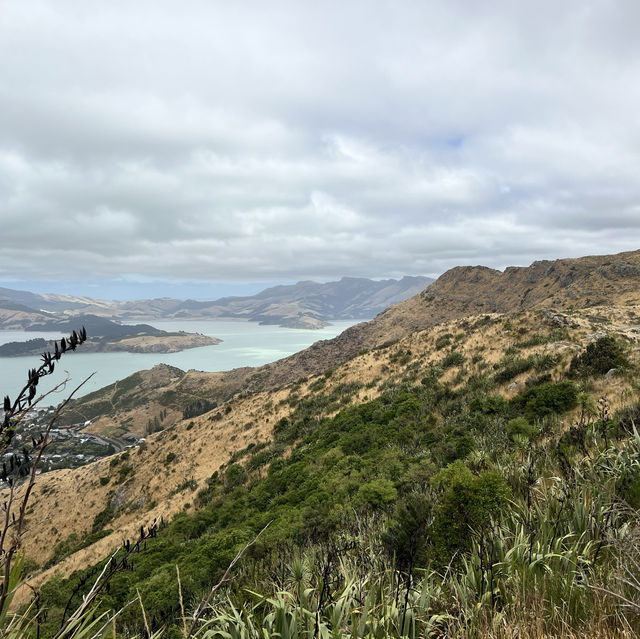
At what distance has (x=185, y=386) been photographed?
13438cm

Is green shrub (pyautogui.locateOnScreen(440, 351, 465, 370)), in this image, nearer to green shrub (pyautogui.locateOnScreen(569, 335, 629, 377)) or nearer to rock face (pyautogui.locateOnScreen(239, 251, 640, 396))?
green shrub (pyautogui.locateOnScreen(569, 335, 629, 377))

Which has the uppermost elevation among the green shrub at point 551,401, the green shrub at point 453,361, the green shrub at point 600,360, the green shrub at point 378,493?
the green shrub at point 600,360

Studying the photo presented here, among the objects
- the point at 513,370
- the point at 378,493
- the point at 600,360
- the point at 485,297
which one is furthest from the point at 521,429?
the point at 485,297

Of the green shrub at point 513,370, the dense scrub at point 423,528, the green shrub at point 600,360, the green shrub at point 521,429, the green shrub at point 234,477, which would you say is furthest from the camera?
the green shrub at point 234,477

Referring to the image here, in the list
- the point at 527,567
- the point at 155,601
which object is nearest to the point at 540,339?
the point at 527,567

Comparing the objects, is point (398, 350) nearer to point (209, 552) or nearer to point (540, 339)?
point (540, 339)

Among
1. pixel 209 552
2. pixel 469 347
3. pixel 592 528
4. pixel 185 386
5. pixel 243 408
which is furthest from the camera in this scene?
pixel 185 386

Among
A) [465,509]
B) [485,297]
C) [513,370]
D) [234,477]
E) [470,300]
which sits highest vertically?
[485,297]

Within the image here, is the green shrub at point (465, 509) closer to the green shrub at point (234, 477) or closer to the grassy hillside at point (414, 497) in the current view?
the grassy hillside at point (414, 497)

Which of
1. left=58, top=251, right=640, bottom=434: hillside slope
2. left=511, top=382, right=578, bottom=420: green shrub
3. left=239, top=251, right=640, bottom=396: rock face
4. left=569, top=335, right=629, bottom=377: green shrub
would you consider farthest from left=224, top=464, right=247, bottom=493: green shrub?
left=239, top=251, right=640, bottom=396: rock face

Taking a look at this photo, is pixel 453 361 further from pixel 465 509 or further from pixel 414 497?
pixel 465 509

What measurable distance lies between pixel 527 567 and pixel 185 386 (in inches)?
5627

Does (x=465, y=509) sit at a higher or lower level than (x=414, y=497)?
higher

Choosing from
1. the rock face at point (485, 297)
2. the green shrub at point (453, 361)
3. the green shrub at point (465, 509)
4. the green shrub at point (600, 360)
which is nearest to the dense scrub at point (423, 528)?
the green shrub at point (465, 509)
